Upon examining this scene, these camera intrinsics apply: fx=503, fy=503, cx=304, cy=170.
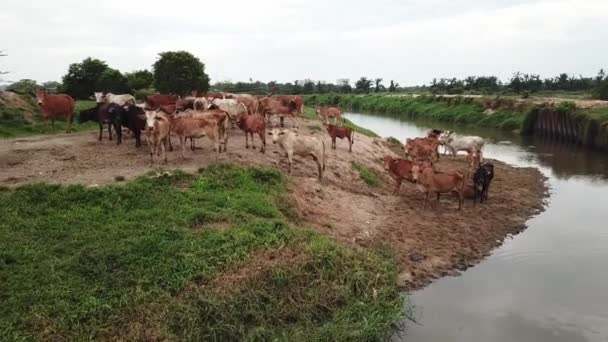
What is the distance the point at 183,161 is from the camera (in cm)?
1243

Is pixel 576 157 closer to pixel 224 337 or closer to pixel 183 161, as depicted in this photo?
pixel 183 161

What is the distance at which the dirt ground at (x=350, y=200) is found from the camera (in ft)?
34.6

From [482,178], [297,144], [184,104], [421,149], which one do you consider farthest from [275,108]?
[482,178]

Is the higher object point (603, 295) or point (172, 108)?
point (172, 108)

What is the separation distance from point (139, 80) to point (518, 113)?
91.8 feet

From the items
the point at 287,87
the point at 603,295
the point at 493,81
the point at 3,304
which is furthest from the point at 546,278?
the point at 287,87

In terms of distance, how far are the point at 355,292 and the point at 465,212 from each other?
6121 mm

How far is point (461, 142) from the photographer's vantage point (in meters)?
20.6

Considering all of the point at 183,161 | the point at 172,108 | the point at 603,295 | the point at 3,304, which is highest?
the point at 172,108

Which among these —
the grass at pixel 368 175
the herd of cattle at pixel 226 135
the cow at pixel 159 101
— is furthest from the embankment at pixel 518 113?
the cow at pixel 159 101

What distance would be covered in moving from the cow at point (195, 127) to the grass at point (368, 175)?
4680 millimetres

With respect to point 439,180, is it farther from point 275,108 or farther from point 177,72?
point 177,72

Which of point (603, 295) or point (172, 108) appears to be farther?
point (172, 108)

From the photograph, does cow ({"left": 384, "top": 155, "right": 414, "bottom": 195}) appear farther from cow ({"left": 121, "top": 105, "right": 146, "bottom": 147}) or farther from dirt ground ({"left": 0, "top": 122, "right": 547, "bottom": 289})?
cow ({"left": 121, "top": 105, "right": 146, "bottom": 147})
